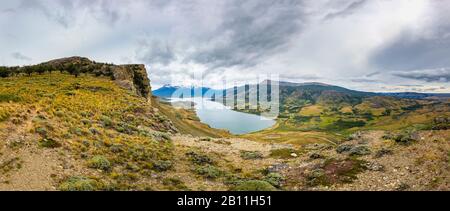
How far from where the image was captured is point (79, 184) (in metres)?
15.3

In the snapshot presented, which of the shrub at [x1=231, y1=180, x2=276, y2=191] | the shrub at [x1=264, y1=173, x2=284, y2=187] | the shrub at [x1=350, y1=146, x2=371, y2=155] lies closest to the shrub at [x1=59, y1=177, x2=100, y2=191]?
the shrub at [x1=231, y1=180, x2=276, y2=191]

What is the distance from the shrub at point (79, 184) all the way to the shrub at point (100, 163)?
277cm

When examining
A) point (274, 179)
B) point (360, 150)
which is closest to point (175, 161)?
point (274, 179)

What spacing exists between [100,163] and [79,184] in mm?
4329

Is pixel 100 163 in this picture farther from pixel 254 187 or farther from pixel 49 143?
pixel 254 187

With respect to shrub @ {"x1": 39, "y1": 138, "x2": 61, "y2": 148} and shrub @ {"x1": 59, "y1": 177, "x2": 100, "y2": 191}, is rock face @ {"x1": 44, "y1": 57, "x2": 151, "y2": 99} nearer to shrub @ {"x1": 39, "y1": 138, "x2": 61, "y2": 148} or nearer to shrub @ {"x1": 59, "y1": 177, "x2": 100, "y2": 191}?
shrub @ {"x1": 39, "y1": 138, "x2": 61, "y2": 148}

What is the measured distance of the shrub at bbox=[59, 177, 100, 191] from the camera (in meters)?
14.8

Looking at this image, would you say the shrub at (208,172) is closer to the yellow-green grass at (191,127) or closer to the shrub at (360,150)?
the shrub at (360,150)

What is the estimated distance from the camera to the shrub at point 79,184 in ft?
48.6

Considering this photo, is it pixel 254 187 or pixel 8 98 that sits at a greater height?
pixel 8 98

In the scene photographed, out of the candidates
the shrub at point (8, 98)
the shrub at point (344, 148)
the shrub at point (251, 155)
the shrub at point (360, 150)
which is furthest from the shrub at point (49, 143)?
the shrub at point (344, 148)
